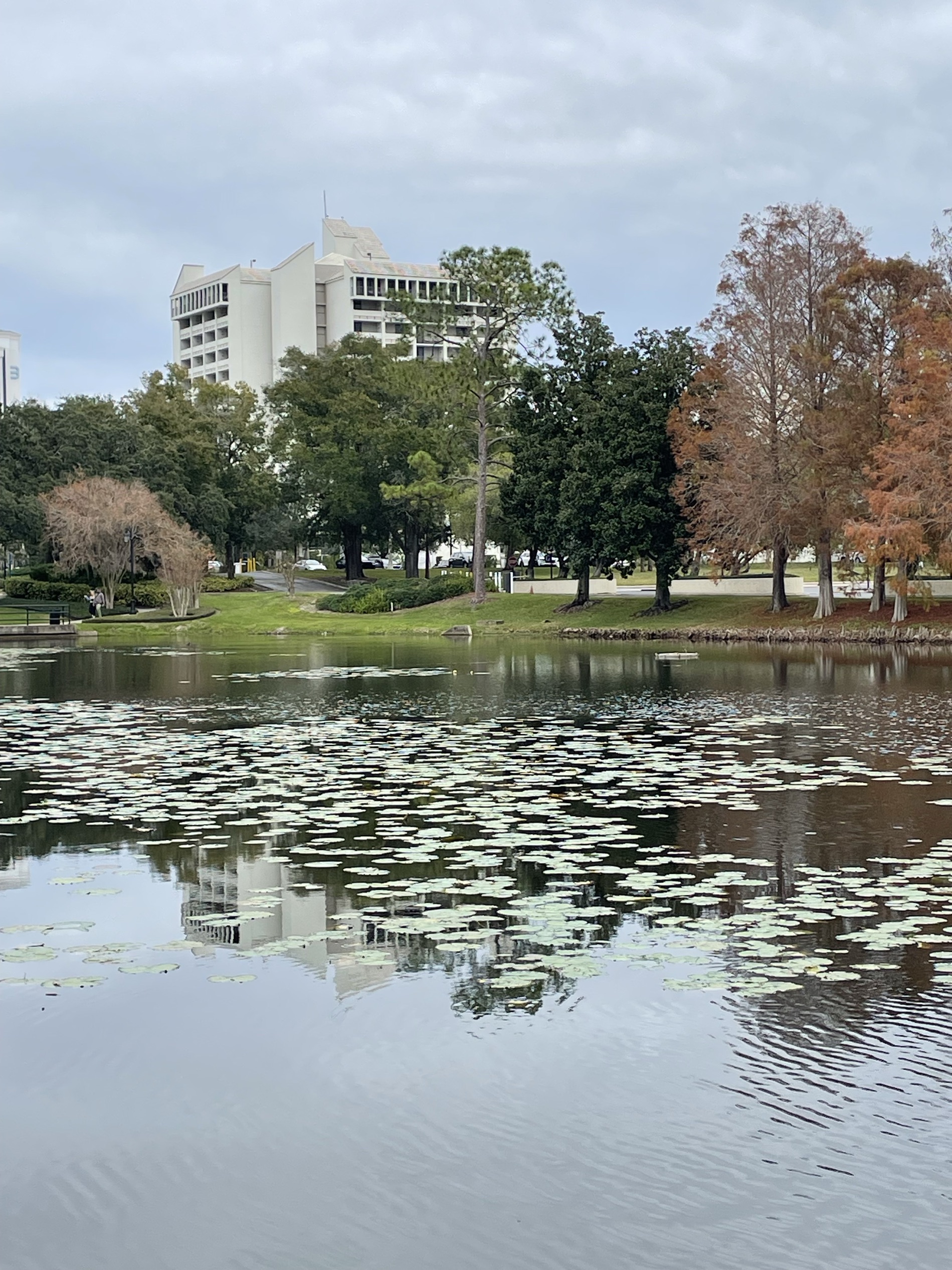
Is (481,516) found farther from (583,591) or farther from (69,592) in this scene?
(69,592)

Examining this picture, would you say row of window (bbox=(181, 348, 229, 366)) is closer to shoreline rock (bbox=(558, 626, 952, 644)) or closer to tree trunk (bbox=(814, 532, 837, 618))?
shoreline rock (bbox=(558, 626, 952, 644))

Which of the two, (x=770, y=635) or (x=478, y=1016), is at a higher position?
(x=770, y=635)

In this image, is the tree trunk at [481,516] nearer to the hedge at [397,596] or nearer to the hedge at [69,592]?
the hedge at [397,596]

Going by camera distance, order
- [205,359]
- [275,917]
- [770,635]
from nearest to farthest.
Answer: [275,917] → [770,635] → [205,359]

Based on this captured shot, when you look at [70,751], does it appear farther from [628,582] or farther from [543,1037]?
[628,582]

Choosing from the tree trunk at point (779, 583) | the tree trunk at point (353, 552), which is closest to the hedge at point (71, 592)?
the tree trunk at point (353, 552)

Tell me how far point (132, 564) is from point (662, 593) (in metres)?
26.0

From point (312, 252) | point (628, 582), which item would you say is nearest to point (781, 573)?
point (628, 582)

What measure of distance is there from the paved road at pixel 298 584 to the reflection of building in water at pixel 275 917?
73.4 m

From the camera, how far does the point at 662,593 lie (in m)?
60.5

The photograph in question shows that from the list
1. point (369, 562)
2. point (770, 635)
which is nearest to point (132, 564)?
point (770, 635)

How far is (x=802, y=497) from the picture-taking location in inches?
2025

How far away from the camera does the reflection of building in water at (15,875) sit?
10453 mm

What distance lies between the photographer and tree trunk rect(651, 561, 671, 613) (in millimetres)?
59844
